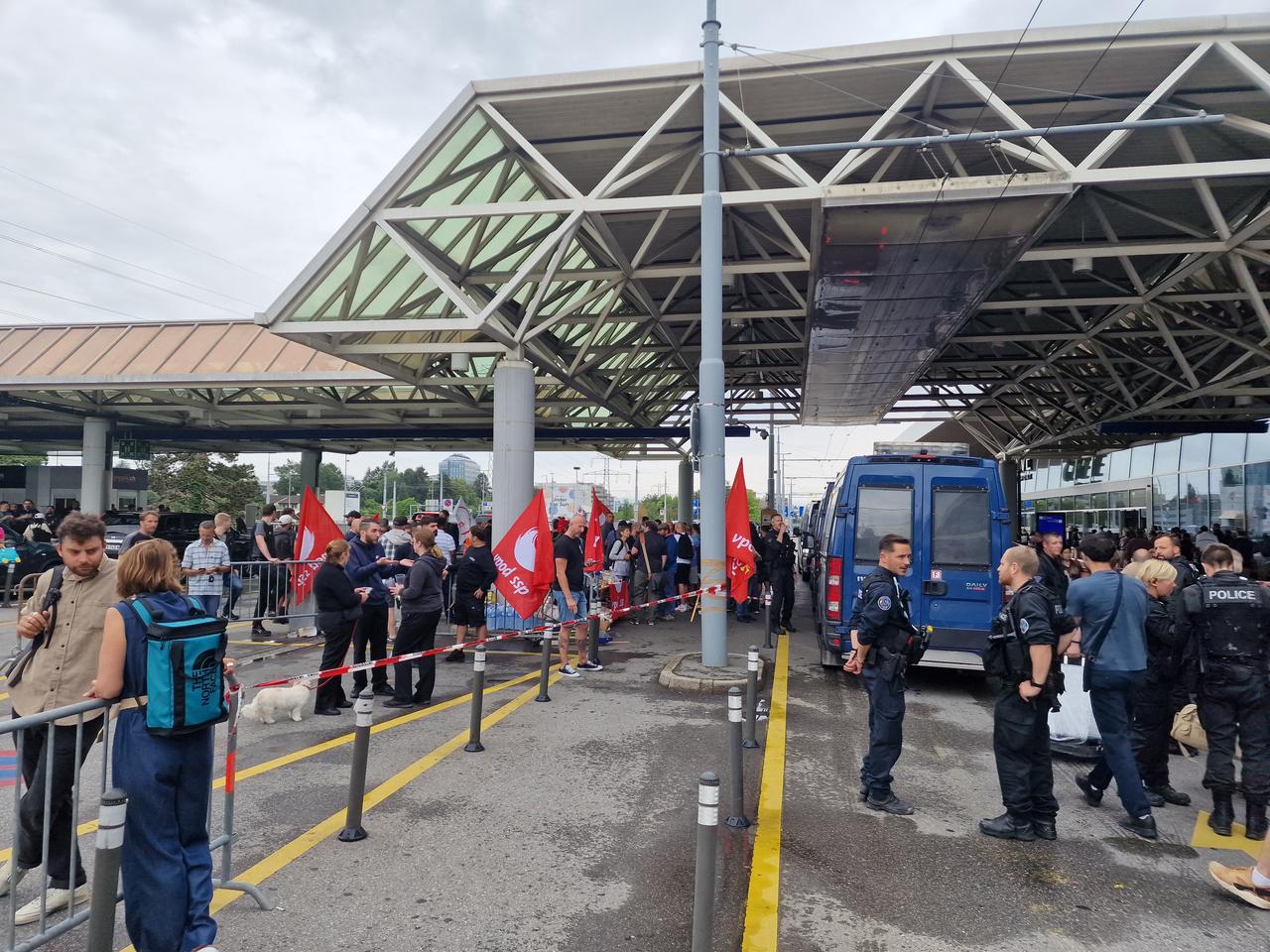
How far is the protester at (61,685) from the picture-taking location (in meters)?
3.76

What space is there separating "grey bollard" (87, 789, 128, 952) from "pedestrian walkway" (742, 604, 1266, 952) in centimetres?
256

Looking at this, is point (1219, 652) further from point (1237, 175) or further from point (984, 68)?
point (984, 68)

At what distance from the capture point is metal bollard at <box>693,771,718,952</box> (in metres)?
2.98

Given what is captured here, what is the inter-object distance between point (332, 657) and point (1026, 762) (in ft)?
20.2

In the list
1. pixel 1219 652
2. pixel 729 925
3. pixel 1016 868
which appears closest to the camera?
pixel 729 925

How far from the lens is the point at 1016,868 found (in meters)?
4.53

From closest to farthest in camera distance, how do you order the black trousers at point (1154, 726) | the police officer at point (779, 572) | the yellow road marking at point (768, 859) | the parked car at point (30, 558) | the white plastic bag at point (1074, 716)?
the yellow road marking at point (768, 859) → the black trousers at point (1154, 726) → the white plastic bag at point (1074, 716) → the police officer at point (779, 572) → the parked car at point (30, 558)

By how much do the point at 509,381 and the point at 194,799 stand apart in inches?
410

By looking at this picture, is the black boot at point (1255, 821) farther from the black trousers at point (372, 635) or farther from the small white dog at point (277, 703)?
the black trousers at point (372, 635)

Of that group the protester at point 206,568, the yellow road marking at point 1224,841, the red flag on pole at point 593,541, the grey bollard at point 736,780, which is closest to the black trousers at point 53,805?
the grey bollard at point 736,780

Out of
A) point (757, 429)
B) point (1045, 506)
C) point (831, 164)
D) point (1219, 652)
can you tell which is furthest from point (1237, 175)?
point (1045, 506)

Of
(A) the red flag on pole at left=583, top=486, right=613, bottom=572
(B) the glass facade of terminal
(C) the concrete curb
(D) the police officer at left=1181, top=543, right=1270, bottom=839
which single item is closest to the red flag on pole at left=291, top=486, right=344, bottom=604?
(A) the red flag on pole at left=583, top=486, right=613, bottom=572

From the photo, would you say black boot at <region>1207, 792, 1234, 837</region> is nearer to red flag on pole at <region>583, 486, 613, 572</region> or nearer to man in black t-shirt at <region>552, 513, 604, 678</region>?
man in black t-shirt at <region>552, 513, 604, 678</region>

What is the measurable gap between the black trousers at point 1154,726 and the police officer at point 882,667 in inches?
69.4
